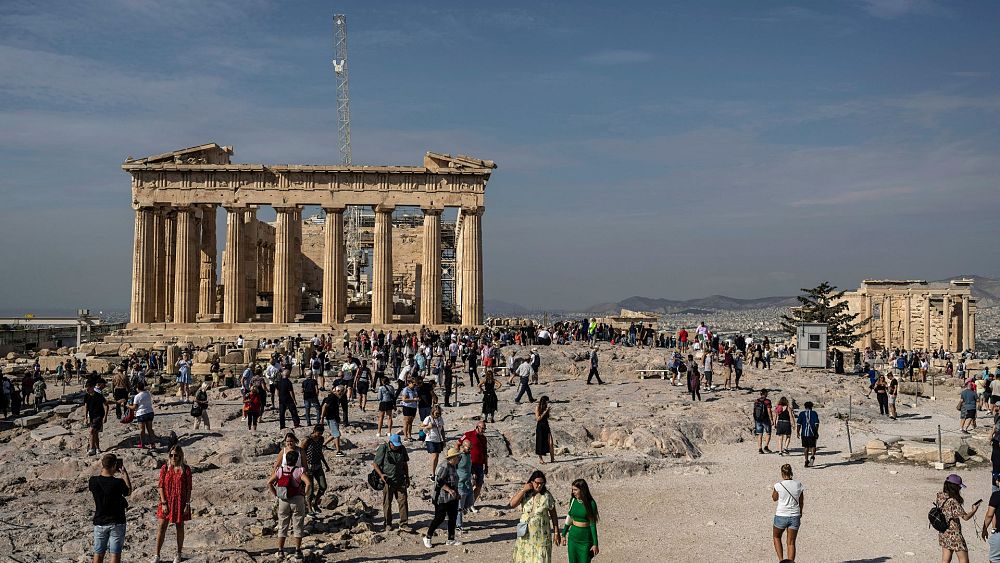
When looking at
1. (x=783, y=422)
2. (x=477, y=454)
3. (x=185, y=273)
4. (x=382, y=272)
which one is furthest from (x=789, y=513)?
(x=185, y=273)

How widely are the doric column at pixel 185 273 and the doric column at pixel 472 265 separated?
14738 millimetres

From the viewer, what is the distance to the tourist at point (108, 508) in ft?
35.8

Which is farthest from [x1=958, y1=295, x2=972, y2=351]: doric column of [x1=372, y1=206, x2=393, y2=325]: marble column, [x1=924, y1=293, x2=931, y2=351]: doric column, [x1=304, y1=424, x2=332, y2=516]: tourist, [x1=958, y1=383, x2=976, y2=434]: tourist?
[x1=304, y1=424, x2=332, y2=516]: tourist

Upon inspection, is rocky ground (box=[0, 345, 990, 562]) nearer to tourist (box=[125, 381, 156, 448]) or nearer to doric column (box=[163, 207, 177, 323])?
tourist (box=[125, 381, 156, 448])

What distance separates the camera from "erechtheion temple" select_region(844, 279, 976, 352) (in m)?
63.0

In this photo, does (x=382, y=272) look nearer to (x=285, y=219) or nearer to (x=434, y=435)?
(x=285, y=219)

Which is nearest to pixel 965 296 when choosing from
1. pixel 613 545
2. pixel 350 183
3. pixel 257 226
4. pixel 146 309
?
pixel 350 183

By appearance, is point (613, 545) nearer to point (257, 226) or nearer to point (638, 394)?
point (638, 394)

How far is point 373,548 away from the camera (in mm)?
12953

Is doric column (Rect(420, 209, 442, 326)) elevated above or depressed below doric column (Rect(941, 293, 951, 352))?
above

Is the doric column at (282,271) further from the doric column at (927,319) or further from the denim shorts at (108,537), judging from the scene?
the doric column at (927,319)

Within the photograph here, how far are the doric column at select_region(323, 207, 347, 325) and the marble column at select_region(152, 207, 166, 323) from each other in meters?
9.13

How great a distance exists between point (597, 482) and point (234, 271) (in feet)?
114

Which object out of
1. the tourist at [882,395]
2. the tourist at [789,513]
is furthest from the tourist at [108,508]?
the tourist at [882,395]
